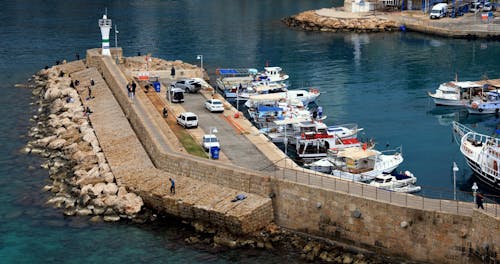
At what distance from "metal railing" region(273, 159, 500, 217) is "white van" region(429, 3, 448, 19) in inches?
3562

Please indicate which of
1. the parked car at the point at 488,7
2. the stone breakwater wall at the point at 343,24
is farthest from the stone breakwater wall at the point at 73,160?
the parked car at the point at 488,7

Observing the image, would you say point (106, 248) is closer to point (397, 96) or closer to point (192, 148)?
point (192, 148)

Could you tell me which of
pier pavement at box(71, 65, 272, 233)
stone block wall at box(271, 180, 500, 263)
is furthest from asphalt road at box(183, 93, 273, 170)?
stone block wall at box(271, 180, 500, 263)

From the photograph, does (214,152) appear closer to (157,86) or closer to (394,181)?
(394,181)

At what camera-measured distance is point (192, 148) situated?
57.1 m

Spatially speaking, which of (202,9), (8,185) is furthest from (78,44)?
(8,185)

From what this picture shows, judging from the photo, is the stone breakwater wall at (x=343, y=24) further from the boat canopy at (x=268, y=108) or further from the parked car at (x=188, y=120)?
the parked car at (x=188, y=120)

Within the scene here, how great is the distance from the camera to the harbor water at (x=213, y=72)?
4706 cm

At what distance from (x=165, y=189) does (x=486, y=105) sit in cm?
3868

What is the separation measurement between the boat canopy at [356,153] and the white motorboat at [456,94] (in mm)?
24880

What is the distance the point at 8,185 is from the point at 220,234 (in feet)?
60.1

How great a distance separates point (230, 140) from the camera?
59.9 metres

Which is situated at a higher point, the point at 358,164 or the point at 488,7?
the point at 488,7

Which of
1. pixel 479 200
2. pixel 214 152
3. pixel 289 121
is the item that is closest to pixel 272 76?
pixel 289 121
